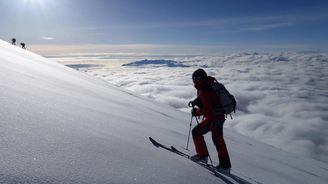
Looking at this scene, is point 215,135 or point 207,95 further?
point 215,135

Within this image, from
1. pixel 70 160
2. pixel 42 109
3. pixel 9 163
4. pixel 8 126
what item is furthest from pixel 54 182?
pixel 42 109

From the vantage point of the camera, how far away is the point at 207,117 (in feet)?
26.0

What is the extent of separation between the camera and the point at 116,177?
4.46 metres

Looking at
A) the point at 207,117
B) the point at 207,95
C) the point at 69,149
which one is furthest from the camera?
the point at 207,117

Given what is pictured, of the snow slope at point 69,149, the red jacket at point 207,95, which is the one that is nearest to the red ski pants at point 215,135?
the red jacket at point 207,95

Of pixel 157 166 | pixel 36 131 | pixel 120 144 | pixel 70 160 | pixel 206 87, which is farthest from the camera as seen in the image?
pixel 206 87

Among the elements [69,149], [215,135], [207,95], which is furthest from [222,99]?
[69,149]

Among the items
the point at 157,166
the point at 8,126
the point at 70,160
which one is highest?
the point at 8,126

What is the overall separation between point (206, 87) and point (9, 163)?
489 cm

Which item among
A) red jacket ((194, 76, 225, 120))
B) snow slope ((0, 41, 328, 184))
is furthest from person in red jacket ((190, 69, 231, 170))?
snow slope ((0, 41, 328, 184))

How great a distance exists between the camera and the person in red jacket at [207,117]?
758cm

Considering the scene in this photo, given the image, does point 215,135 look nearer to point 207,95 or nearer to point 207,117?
point 207,117

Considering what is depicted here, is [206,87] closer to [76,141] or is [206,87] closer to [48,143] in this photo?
[76,141]

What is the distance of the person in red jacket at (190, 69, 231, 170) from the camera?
24.9ft
